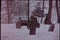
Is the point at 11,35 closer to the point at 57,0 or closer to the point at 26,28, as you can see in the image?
the point at 26,28

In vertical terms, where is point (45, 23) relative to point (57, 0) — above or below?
below

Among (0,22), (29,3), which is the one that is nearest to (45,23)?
(29,3)

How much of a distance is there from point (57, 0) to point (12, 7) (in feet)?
1.33

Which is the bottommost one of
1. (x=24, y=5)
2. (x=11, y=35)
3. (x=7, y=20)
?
(x=11, y=35)

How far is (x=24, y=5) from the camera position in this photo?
86.2 inches

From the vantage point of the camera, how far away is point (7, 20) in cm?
220

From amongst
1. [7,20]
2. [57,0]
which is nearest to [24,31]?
[7,20]

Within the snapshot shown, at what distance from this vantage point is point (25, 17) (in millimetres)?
2195

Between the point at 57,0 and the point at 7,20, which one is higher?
the point at 57,0

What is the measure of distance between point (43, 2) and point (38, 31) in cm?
26

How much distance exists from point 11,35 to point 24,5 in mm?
291

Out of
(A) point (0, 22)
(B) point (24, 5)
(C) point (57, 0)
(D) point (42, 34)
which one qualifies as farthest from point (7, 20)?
(C) point (57, 0)

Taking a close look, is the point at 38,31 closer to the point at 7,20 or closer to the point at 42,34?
A: the point at 42,34

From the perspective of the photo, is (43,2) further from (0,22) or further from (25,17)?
(0,22)
